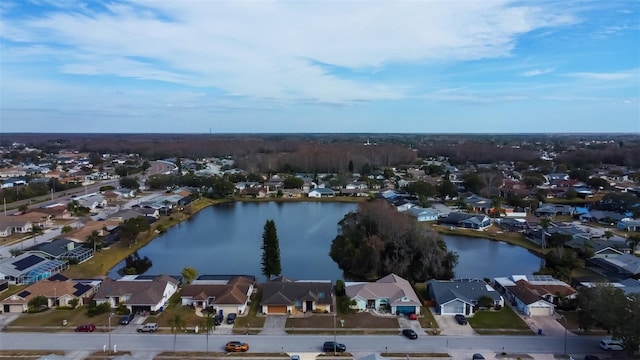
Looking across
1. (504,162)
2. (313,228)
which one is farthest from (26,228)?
(504,162)

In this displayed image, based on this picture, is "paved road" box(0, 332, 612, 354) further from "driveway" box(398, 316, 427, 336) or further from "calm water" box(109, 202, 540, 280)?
"calm water" box(109, 202, 540, 280)

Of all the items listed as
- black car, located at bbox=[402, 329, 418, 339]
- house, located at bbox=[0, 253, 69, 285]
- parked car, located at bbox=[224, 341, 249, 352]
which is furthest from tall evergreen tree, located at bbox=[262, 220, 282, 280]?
house, located at bbox=[0, 253, 69, 285]

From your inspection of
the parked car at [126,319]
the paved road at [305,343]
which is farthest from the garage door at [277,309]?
the parked car at [126,319]

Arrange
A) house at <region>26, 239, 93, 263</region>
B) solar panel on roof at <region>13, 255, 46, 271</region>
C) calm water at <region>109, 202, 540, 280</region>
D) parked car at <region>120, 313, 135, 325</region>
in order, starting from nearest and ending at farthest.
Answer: parked car at <region>120, 313, 135, 325</region>, solar panel on roof at <region>13, 255, 46, 271</region>, house at <region>26, 239, 93, 263</region>, calm water at <region>109, 202, 540, 280</region>

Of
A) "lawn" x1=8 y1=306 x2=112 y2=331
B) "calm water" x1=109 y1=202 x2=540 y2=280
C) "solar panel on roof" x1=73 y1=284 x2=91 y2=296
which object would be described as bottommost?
"calm water" x1=109 y1=202 x2=540 y2=280

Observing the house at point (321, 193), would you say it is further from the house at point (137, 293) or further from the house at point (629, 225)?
the house at point (137, 293)

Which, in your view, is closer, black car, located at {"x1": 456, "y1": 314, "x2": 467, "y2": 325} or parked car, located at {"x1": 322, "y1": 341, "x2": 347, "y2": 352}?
parked car, located at {"x1": 322, "y1": 341, "x2": 347, "y2": 352}

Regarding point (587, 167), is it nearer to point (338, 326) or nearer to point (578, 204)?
point (578, 204)
